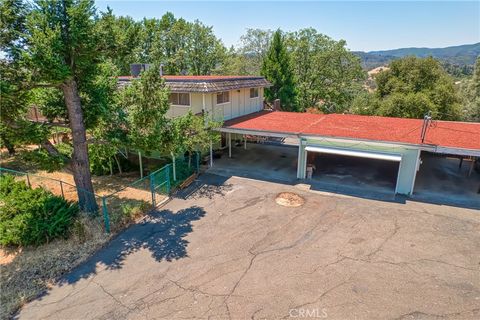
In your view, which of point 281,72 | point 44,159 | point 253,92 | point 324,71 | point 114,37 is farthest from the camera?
point 324,71

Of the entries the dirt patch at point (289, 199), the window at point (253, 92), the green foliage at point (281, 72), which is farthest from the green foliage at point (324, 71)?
the dirt patch at point (289, 199)

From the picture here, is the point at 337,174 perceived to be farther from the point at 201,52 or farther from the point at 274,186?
the point at 201,52

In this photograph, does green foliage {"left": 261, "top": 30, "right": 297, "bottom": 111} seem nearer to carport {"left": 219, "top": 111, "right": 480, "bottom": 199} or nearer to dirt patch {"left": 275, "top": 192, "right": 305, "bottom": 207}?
carport {"left": 219, "top": 111, "right": 480, "bottom": 199}

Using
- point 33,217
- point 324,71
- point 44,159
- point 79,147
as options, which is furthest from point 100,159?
point 324,71

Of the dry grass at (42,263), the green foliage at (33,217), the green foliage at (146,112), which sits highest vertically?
the green foliage at (146,112)

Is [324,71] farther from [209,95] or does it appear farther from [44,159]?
[44,159]

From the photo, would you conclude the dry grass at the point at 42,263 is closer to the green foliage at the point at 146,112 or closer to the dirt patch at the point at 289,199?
the green foliage at the point at 146,112

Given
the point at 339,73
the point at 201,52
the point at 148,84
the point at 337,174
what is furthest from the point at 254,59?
the point at 148,84
